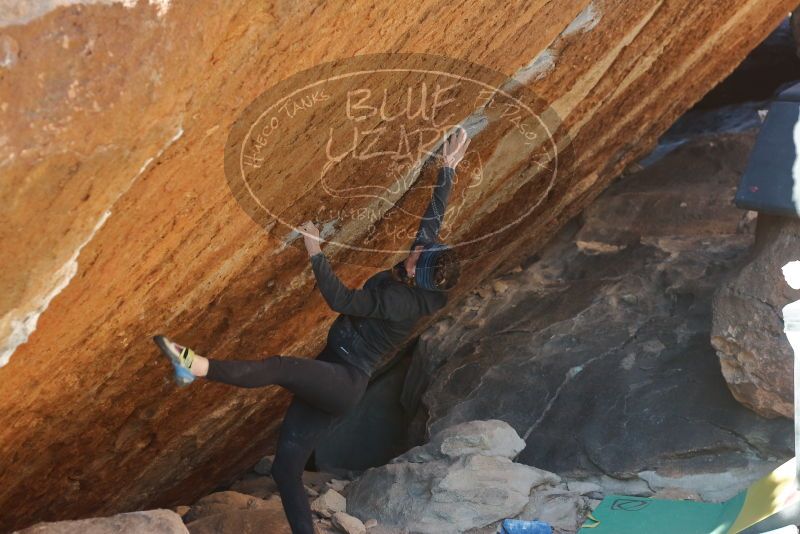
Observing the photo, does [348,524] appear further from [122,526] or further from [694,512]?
[694,512]

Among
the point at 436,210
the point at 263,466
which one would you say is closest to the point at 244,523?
the point at 436,210

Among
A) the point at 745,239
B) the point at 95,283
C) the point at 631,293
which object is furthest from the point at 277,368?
the point at 745,239

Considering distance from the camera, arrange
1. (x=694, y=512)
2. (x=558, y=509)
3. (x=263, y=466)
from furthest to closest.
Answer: (x=263, y=466) → (x=558, y=509) → (x=694, y=512)

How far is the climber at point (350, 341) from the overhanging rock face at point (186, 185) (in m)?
0.48

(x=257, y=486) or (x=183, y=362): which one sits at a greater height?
(x=183, y=362)

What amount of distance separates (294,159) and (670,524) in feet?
7.77

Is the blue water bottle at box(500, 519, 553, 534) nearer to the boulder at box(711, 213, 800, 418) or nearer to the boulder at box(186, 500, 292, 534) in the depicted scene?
the boulder at box(186, 500, 292, 534)

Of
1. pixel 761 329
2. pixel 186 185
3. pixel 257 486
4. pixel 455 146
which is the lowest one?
pixel 761 329

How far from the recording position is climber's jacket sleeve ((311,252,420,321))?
3715 millimetres

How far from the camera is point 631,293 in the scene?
6543 millimetres

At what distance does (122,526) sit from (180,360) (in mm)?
793

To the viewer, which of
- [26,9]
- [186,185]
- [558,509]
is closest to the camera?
[26,9]

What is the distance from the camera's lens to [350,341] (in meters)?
4.10

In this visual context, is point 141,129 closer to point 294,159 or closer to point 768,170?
point 294,159
